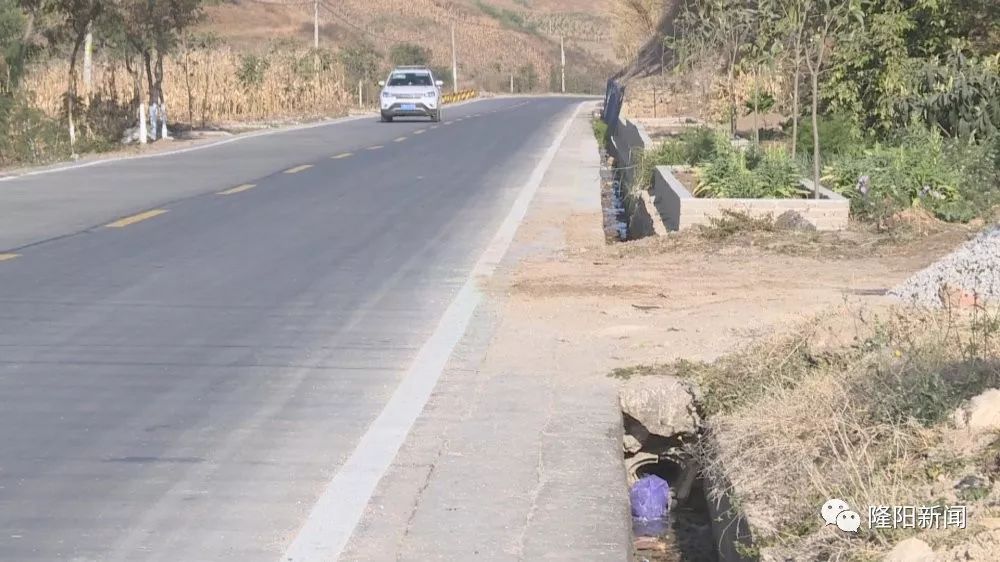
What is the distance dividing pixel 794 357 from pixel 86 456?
3605mm

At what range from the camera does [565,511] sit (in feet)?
19.5

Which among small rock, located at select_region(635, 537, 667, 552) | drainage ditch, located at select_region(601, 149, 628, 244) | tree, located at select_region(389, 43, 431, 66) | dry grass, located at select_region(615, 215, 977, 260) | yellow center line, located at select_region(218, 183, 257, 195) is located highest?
tree, located at select_region(389, 43, 431, 66)

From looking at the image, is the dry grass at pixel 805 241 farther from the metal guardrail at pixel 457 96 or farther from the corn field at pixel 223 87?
the metal guardrail at pixel 457 96

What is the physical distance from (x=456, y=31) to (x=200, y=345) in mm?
128638

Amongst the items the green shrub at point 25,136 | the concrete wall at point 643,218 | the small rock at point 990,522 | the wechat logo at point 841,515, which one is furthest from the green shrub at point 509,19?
the small rock at point 990,522

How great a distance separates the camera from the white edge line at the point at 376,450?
5.58 m

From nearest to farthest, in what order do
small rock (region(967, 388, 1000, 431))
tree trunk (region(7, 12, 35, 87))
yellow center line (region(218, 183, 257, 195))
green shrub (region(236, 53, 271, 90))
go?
small rock (region(967, 388, 1000, 431)) < yellow center line (region(218, 183, 257, 195)) < tree trunk (region(7, 12, 35, 87)) < green shrub (region(236, 53, 271, 90))

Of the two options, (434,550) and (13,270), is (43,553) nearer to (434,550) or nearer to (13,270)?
(434,550)

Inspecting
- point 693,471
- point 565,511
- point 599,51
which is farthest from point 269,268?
point 599,51

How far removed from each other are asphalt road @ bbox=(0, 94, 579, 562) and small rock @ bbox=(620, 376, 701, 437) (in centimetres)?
130

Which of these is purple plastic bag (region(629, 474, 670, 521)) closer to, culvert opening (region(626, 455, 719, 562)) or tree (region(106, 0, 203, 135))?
culvert opening (region(626, 455, 719, 562))

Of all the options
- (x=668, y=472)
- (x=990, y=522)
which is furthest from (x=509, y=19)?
(x=990, y=522)

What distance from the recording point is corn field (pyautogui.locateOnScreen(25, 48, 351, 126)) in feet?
127

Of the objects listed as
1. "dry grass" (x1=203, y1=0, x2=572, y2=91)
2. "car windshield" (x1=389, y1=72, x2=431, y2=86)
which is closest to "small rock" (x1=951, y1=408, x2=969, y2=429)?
"car windshield" (x1=389, y1=72, x2=431, y2=86)
